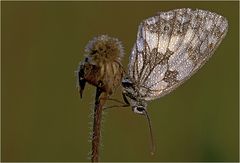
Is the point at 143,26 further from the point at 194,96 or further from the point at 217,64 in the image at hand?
the point at 217,64

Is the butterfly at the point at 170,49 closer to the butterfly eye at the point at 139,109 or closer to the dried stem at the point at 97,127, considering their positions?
the butterfly eye at the point at 139,109

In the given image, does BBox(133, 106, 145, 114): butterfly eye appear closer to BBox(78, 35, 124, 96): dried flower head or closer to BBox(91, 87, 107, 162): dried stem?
BBox(78, 35, 124, 96): dried flower head

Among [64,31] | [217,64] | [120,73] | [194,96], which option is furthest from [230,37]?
[120,73]

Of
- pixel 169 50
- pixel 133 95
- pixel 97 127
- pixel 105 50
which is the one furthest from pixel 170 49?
pixel 97 127

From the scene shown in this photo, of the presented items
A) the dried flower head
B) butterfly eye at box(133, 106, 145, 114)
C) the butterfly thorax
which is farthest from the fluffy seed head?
butterfly eye at box(133, 106, 145, 114)

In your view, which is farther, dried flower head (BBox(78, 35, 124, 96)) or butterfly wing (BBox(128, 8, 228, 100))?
butterfly wing (BBox(128, 8, 228, 100))

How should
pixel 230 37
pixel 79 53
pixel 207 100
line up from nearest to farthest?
pixel 207 100, pixel 79 53, pixel 230 37

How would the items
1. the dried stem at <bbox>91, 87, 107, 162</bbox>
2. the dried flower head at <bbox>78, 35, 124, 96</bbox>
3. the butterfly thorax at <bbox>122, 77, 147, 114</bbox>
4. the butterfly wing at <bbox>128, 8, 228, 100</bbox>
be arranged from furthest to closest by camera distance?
the butterfly wing at <bbox>128, 8, 228, 100</bbox>
the butterfly thorax at <bbox>122, 77, 147, 114</bbox>
the dried flower head at <bbox>78, 35, 124, 96</bbox>
the dried stem at <bbox>91, 87, 107, 162</bbox>
